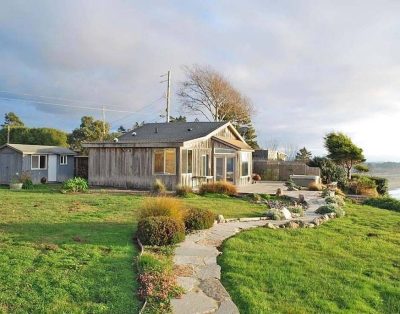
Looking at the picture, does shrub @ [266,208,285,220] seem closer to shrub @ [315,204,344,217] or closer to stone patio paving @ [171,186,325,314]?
stone patio paving @ [171,186,325,314]

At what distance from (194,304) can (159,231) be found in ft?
10.1

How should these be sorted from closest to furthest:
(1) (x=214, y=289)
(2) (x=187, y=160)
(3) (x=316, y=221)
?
(1) (x=214, y=289)
(3) (x=316, y=221)
(2) (x=187, y=160)

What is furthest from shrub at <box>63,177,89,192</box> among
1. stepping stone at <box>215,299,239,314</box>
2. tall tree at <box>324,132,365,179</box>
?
tall tree at <box>324,132,365,179</box>

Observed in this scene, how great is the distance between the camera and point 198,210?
10.6 metres

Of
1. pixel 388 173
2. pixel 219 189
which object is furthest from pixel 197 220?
pixel 388 173

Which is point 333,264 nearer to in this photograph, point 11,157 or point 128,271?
point 128,271

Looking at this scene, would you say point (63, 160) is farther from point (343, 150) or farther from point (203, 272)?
point (203, 272)

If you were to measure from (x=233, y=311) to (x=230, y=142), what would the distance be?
19.7m

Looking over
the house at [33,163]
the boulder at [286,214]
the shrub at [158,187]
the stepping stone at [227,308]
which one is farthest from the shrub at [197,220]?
the house at [33,163]

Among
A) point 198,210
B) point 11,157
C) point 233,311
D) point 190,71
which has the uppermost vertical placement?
point 190,71

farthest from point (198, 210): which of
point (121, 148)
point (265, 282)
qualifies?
point (121, 148)

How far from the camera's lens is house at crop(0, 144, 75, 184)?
88.6 feet

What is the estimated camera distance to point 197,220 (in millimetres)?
10094

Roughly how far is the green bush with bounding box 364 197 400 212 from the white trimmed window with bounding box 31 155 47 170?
2052cm
